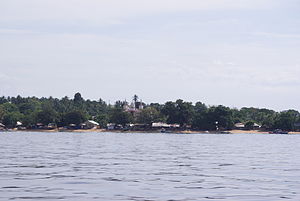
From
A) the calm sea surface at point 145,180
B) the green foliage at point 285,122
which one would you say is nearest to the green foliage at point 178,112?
the green foliage at point 285,122

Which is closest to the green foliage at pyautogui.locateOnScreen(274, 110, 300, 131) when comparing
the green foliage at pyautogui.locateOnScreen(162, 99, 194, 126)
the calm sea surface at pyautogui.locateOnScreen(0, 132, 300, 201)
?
the green foliage at pyautogui.locateOnScreen(162, 99, 194, 126)

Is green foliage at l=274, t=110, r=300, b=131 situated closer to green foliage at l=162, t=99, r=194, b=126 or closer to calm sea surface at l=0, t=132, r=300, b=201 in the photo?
green foliage at l=162, t=99, r=194, b=126

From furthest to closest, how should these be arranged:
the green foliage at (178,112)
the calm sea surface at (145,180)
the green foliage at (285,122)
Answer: the green foliage at (178,112)
the green foliage at (285,122)
the calm sea surface at (145,180)

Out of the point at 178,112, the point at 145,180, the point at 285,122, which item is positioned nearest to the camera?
the point at 145,180

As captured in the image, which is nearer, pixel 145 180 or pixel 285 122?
pixel 145 180

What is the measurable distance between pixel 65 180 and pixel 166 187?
6.54 meters

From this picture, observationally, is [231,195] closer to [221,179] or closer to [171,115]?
[221,179]

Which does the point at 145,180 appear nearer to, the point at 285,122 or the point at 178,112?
the point at 178,112

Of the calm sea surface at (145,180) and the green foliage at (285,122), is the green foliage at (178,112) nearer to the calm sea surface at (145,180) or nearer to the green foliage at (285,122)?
the green foliage at (285,122)

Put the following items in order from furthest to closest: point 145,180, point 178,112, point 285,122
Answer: point 178,112, point 285,122, point 145,180

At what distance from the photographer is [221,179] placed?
116 feet

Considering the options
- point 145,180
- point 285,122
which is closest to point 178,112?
point 285,122

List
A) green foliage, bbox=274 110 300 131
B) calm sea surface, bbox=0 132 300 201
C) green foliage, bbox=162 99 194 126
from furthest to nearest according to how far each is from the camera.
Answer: green foliage, bbox=162 99 194 126
green foliage, bbox=274 110 300 131
calm sea surface, bbox=0 132 300 201

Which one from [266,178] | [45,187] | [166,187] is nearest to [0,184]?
[45,187]
